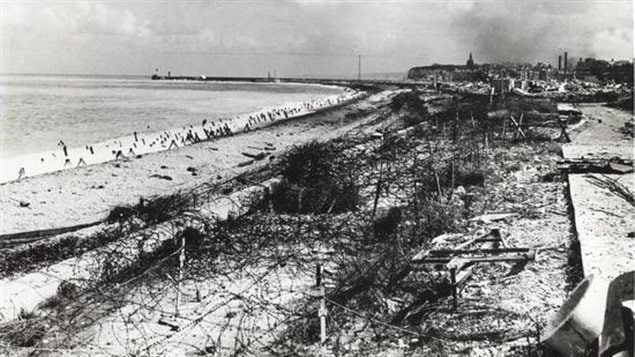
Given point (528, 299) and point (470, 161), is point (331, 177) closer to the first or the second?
point (470, 161)

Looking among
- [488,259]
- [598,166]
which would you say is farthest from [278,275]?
[598,166]

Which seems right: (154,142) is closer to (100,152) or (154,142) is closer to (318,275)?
(100,152)

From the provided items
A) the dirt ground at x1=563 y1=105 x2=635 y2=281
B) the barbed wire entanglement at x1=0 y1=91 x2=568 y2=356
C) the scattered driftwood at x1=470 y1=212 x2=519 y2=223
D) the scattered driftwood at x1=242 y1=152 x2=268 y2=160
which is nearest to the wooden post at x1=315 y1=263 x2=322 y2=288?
the barbed wire entanglement at x1=0 y1=91 x2=568 y2=356

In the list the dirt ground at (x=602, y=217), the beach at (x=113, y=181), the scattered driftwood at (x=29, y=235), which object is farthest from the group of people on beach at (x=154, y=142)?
the dirt ground at (x=602, y=217)

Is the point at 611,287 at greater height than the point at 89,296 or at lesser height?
greater

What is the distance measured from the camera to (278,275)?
27.9 ft

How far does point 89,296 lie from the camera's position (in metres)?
7.77

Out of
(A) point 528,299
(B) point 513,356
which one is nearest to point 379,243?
(A) point 528,299

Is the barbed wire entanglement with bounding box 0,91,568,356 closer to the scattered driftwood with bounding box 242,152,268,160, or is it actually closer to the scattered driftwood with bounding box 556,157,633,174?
the scattered driftwood with bounding box 556,157,633,174

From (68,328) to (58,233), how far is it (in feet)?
20.1

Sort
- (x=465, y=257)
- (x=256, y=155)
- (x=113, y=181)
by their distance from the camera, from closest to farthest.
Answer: (x=465, y=257), (x=113, y=181), (x=256, y=155)

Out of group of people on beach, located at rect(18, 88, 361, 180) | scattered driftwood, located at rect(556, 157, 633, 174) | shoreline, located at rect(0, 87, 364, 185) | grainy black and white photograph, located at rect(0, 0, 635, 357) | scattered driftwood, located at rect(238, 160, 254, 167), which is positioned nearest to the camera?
grainy black and white photograph, located at rect(0, 0, 635, 357)

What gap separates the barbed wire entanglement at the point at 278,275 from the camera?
652 cm

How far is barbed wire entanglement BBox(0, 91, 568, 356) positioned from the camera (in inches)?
257
